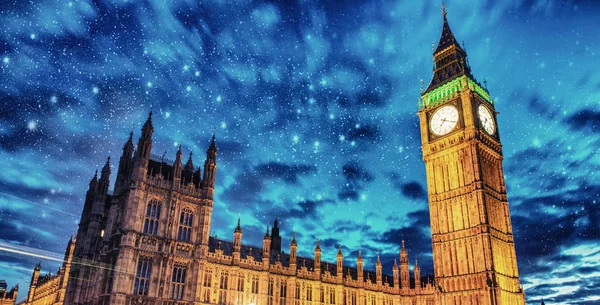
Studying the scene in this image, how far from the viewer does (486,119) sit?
74.5 m

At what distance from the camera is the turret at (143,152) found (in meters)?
52.5

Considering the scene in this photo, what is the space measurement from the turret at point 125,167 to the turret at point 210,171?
884 centimetres

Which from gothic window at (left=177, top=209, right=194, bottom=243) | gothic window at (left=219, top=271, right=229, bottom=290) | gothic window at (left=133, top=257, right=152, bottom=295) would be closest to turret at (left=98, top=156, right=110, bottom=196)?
gothic window at (left=177, top=209, right=194, bottom=243)

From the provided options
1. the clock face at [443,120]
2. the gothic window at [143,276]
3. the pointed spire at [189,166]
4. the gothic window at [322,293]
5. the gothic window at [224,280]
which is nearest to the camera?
the gothic window at [143,276]

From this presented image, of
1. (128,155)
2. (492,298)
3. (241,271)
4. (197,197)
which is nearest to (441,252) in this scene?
(492,298)

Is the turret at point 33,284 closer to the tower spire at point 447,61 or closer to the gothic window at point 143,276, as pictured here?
the gothic window at point 143,276

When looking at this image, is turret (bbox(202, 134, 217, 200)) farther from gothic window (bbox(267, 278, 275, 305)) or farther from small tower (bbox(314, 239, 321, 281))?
small tower (bbox(314, 239, 321, 281))

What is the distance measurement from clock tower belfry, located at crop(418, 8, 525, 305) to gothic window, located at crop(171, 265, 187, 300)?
35804 millimetres

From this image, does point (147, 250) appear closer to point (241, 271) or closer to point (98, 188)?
point (241, 271)

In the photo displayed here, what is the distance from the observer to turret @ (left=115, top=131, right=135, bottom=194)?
2217 inches

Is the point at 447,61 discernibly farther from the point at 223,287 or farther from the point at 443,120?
the point at 223,287

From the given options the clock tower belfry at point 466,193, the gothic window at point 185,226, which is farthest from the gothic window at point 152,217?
the clock tower belfry at point 466,193

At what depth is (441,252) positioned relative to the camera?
68562 millimetres

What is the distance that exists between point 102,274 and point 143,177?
11755 millimetres
